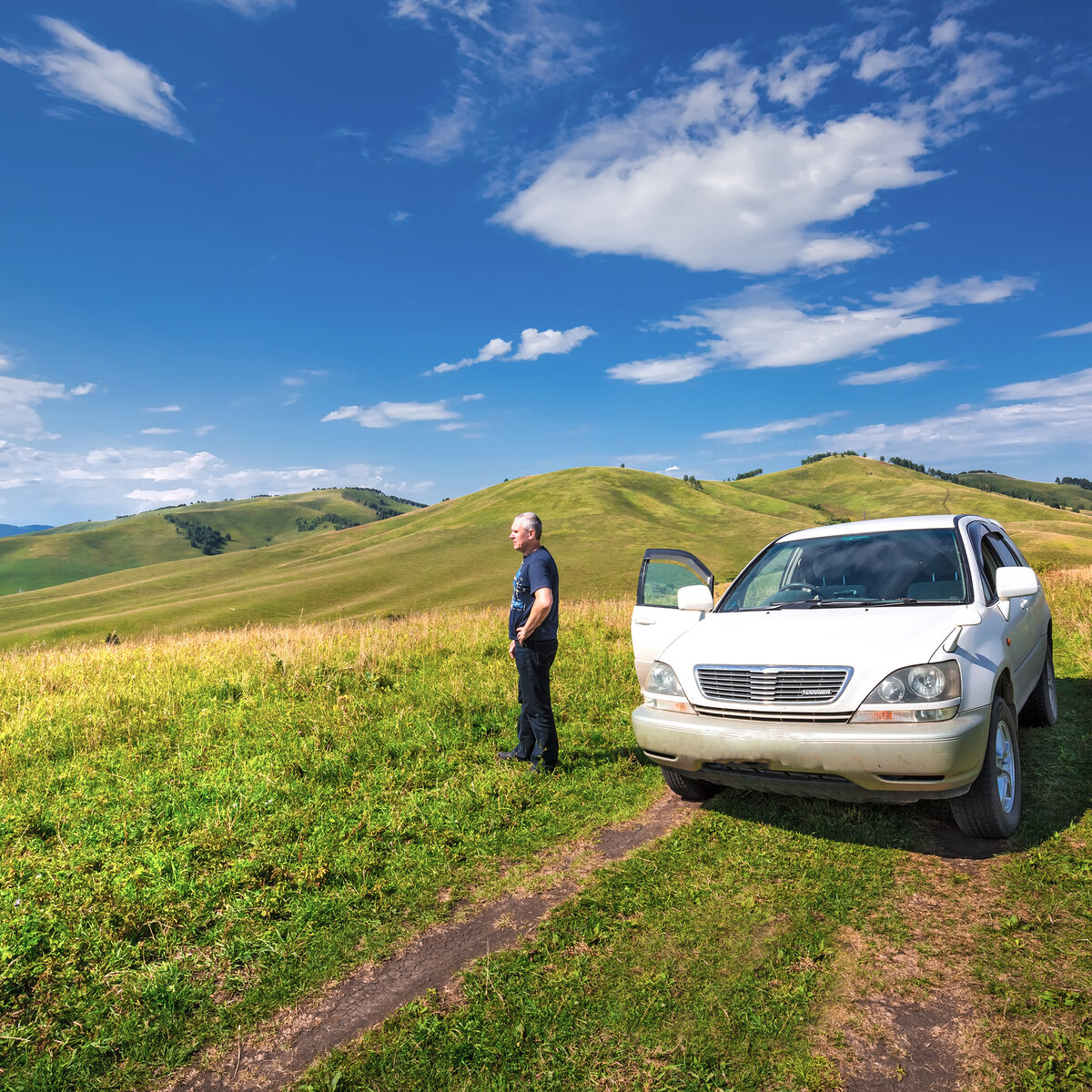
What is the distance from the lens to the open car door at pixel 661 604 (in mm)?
6090

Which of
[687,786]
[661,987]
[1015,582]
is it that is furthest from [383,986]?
[1015,582]

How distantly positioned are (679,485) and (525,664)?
158258 mm

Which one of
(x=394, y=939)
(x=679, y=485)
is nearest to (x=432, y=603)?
(x=394, y=939)

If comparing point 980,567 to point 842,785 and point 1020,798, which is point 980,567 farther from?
point 842,785

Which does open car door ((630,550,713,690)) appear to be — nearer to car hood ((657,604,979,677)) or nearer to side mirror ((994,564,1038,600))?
car hood ((657,604,979,677))

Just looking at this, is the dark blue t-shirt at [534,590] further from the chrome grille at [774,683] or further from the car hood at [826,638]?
the chrome grille at [774,683]

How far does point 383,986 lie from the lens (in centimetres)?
325

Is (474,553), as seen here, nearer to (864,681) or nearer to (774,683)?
(774,683)

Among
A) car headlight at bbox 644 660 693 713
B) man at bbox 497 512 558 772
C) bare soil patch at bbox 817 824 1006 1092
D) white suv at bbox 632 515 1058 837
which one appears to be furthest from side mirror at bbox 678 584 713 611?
bare soil patch at bbox 817 824 1006 1092

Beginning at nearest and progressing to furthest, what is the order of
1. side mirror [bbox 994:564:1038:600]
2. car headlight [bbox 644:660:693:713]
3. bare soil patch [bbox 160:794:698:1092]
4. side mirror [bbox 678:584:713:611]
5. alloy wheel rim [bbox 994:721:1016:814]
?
bare soil patch [bbox 160:794:698:1092]
alloy wheel rim [bbox 994:721:1016:814]
car headlight [bbox 644:660:693:713]
side mirror [bbox 994:564:1038:600]
side mirror [bbox 678:584:713:611]

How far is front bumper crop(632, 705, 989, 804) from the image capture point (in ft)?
12.6

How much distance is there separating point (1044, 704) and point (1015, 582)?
2.69 m

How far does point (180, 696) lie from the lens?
26.0ft

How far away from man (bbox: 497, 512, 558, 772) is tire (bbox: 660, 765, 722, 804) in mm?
1125
